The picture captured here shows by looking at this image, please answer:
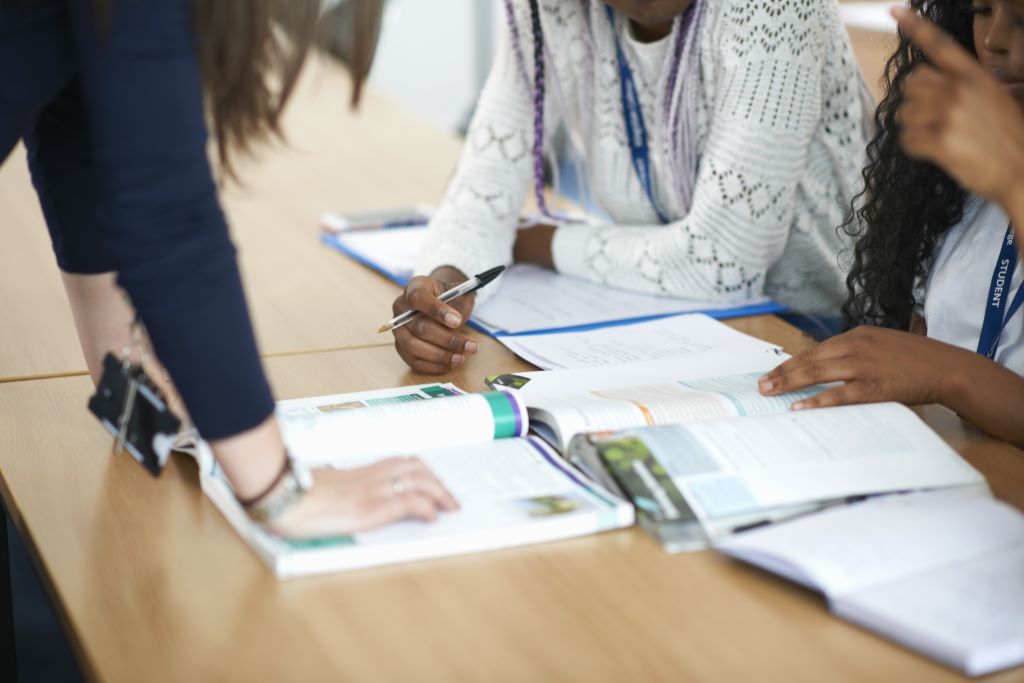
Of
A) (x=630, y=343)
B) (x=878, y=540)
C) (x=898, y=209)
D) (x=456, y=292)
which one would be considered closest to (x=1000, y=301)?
(x=898, y=209)

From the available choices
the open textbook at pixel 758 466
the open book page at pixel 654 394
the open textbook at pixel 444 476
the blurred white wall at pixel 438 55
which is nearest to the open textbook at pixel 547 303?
the open book page at pixel 654 394

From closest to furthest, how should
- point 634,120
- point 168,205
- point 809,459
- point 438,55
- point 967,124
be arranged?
point 168,205, point 967,124, point 809,459, point 634,120, point 438,55

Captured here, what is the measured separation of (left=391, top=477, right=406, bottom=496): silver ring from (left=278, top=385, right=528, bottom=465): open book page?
11 centimetres

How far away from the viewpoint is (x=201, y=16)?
2.76ft

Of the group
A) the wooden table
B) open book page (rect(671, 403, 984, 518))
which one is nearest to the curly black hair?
the wooden table

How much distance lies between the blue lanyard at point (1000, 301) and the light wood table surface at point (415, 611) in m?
0.29

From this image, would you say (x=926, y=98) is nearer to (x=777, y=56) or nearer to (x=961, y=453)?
(x=961, y=453)

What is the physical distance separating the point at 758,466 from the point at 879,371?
250 mm

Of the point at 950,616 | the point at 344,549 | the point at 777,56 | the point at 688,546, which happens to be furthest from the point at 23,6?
the point at 777,56

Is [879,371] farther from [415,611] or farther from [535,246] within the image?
[535,246]

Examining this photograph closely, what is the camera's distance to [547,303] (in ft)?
5.53

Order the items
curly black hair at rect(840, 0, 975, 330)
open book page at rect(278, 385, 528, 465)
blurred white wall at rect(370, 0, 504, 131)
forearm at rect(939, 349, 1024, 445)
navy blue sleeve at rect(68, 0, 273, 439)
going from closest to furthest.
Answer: navy blue sleeve at rect(68, 0, 273, 439), open book page at rect(278, 385, 528, 465), forearm at rect(939, 349, 1024, 445), curly black hair at rect(840, 0, 975, 330), blurred white wall at rect(370, 0, 504, 131)

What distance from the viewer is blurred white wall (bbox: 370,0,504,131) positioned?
541 centimetres

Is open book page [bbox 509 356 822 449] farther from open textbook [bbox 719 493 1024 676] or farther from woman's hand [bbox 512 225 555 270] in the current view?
woman's hand [bbox 512 225 555 270]
